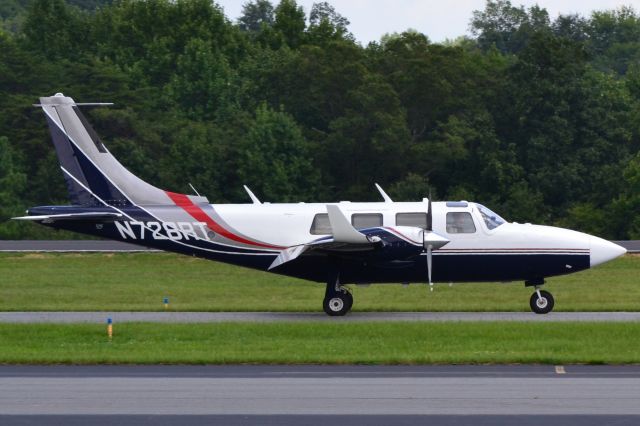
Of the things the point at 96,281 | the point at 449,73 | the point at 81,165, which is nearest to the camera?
the point at 81,165

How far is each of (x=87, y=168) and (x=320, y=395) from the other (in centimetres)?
1411

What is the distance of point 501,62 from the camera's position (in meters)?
79.6

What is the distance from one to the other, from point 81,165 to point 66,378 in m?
11.5

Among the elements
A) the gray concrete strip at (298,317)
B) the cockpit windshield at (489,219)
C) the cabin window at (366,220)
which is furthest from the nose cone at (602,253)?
the cabin window at (366,220)

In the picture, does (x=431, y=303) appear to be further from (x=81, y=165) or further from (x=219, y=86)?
(x=219, y=86)

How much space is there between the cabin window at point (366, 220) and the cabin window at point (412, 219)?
0.46 metres

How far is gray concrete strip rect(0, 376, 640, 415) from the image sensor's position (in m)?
16.2

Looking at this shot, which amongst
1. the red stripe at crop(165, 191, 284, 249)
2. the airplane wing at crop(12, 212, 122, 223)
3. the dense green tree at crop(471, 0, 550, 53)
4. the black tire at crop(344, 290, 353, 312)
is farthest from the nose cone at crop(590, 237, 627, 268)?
the dense green tree at crop(471, 0, 550, 53)

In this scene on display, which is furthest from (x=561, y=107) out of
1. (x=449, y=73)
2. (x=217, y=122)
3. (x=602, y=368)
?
(x=602, y=368)

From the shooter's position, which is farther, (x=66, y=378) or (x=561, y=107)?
(x=561, y=107)

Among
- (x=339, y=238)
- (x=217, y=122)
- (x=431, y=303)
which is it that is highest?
(x=217, y=122)

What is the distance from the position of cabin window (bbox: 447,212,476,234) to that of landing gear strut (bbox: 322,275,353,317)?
111 inches

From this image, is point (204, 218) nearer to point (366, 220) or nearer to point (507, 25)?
point (366, 220)

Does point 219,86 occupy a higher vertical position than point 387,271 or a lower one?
higher
